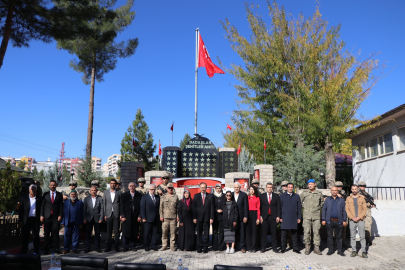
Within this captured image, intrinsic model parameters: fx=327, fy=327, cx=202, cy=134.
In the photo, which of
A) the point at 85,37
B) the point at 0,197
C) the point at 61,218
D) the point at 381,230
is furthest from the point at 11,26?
the point at 381,230

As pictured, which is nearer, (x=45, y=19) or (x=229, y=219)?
(x=229, y=219)

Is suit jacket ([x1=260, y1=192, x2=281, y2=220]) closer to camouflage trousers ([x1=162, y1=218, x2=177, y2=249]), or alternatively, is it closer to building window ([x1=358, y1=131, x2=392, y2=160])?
camouflage trousers ([x1=162, y1=218, x2=177, y2=249])

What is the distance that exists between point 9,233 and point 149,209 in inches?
144

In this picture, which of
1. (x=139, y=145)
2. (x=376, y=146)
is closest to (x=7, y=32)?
(x=376, y=146)

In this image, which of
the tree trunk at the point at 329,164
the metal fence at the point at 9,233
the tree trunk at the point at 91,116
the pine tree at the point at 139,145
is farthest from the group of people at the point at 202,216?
the pine tree at the point at 139,145

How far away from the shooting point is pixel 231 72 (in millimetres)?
20312

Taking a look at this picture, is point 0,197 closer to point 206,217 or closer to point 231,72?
point 206,217

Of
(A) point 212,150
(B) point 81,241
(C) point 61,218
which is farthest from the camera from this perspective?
(A) point 212,150

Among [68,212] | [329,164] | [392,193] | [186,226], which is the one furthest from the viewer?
[329,164]

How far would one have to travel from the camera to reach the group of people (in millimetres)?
8172

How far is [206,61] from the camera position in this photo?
21781 millimetres

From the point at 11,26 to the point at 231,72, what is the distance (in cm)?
1226

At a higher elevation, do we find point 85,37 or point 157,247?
point 85,37

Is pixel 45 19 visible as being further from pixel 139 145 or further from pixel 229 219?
pixel 139 145
